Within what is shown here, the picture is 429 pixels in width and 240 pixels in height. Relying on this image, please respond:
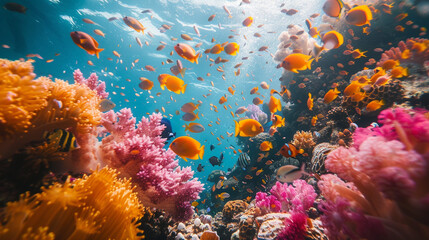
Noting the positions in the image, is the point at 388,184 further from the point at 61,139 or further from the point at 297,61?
the point at 297,61

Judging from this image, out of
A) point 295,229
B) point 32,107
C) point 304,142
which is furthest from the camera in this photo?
point 304,142

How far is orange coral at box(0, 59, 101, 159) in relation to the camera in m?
1.30

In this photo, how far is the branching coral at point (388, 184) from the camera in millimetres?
1106

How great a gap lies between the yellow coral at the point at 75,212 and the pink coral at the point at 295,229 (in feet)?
6.44

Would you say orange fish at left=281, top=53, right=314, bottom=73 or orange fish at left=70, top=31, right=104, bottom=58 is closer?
orange fish at left=70, top=31, right=104, bottom=58

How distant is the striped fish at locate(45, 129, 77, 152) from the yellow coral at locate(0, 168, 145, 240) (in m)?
0.52

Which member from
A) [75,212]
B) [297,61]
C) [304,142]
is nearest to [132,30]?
[297,61]

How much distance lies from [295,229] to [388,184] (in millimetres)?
1501

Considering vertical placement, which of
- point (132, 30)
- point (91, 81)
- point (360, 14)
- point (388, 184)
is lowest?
point (388, 184)

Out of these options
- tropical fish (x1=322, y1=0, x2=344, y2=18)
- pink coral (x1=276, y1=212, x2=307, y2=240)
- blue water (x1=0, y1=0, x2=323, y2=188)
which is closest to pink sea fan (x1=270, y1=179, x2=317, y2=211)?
pink coral (x1=276, y1=212, x2=307, y2=240)

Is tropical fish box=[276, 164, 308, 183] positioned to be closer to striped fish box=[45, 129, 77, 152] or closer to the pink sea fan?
the pink sea fan

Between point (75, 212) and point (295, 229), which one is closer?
point (75, 212)

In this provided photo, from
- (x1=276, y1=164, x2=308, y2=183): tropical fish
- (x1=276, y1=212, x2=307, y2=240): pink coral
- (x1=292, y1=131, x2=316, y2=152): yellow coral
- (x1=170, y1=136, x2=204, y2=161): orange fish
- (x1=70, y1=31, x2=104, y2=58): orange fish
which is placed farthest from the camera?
(x1=292, y1=131, x2=316, y2=152): yellow coral

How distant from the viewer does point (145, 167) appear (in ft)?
7.87
